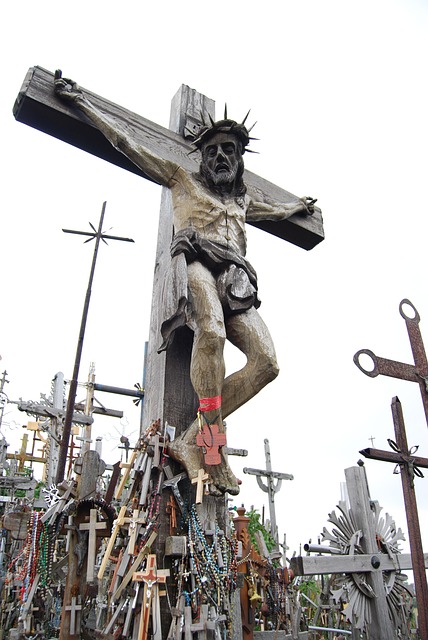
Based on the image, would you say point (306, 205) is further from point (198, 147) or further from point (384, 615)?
point (384, 615)

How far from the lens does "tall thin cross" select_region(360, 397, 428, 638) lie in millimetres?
2650

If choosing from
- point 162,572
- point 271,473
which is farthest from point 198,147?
point 271,473

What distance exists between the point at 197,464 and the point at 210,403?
0.33m

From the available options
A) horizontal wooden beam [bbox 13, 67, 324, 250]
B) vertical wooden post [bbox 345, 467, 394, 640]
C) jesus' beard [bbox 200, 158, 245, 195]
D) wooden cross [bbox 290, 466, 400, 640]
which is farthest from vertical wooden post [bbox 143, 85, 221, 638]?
vertical wooden post [bbox 345, 467, 394, 640]

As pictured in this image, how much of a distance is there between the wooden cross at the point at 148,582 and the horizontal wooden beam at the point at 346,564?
1.42 metres

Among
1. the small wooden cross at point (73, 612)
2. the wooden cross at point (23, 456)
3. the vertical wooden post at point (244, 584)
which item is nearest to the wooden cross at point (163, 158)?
the small wooden cross at point (73, 612)

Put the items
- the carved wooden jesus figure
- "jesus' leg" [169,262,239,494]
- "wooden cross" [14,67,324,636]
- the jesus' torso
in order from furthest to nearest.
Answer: the jesus' torso
"wooden cross" [14,67,324,636]
the carved wooden jesus figure
"jesus' leg" [169,262,239,494]

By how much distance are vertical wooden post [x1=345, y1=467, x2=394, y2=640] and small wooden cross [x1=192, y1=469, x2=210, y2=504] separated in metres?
2.09

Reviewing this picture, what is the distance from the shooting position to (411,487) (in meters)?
2.92

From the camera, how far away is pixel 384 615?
12.0ft

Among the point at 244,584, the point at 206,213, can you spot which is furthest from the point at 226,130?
the point at 244,584

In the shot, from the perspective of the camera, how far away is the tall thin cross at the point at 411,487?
2650mm

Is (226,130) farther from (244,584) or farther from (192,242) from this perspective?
(244,584)

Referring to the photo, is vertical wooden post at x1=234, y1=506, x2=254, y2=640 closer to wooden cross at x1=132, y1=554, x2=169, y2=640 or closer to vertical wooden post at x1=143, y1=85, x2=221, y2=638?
vertical wooden post at x1=143, y1=85, x2=221, y2=638
